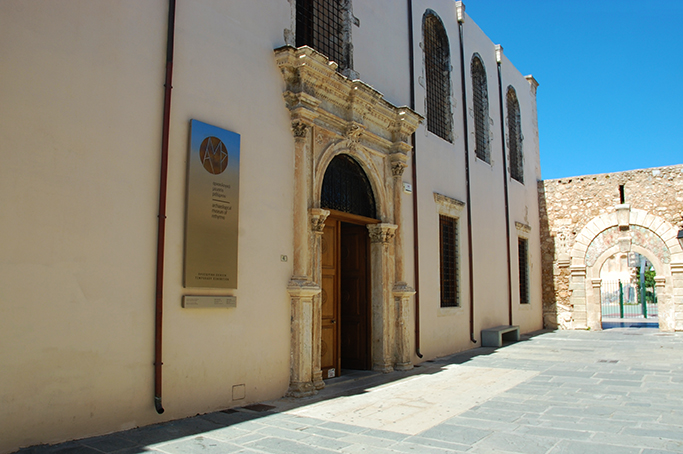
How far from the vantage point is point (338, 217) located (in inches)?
297

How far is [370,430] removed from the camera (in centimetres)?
471

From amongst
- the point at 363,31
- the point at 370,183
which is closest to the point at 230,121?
the point at 370,183

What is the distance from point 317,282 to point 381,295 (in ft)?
5.54

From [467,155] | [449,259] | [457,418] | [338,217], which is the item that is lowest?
[457,418]

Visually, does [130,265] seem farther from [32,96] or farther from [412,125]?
[412,125]

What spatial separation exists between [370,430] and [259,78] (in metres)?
4.08

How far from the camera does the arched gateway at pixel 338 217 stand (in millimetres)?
6531

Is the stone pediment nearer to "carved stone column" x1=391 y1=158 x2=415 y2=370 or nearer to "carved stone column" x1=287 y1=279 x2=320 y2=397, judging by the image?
"carved stone column" x1=391 y1=158 x2=415 y2=370

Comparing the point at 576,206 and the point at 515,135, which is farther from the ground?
the point at 515,135

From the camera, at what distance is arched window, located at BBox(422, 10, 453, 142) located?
10836mm

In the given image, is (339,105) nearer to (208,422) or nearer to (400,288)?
(400,288)

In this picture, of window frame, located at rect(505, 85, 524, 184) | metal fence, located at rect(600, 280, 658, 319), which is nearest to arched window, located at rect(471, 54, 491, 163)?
window frame, located at rect(505, 85, 524, 184)

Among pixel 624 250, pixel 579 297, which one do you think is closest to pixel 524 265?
pixel 579 297

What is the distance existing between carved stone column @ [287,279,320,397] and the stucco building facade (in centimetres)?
2
